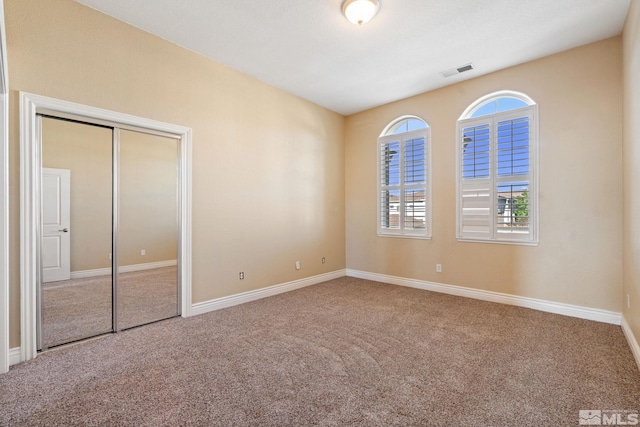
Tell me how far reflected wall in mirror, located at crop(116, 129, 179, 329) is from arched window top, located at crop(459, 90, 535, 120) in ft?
12.9

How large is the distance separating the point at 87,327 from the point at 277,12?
3474 mm

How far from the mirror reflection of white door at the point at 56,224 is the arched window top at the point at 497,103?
475cm

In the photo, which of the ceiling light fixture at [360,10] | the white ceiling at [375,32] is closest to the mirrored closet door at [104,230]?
the white ceiling at [375,32]

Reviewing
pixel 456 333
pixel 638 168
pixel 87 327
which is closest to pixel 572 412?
pixel 456 333

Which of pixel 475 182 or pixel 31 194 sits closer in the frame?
pixel 31 194

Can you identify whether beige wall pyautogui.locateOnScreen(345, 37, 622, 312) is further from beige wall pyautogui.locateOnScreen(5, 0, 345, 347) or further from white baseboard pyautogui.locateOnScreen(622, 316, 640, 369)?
beige wall pyautogui.locateOnScreen(5, 0, 345, 347)

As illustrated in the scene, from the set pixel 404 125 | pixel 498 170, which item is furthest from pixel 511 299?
pixel 404 125

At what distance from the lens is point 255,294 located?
417cm

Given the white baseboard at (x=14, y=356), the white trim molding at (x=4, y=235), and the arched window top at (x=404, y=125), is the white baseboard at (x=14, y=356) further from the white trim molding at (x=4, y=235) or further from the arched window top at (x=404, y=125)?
the arched window top at (x=404, y=125)

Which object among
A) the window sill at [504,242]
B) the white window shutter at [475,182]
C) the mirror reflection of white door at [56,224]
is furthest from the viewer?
the white window shutter at [475,182]

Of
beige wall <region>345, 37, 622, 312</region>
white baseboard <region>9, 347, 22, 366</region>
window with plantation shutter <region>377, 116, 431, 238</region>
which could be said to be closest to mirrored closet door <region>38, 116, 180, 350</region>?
white baseboard <region>9, 347, 22, 366</region>

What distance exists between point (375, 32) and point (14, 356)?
427cm

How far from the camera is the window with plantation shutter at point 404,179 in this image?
15.5ft

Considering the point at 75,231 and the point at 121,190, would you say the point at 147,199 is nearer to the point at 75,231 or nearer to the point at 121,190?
the point at 121,190
